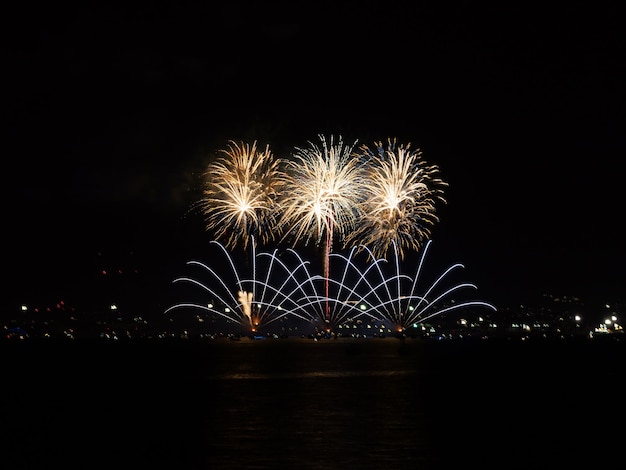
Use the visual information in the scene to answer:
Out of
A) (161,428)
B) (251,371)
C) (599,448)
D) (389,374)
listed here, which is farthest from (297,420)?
(251,371)

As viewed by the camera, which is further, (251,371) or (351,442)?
(251,371)

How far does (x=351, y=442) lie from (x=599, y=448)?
9726mm

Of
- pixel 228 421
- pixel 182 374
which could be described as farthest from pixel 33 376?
pixel 228 421

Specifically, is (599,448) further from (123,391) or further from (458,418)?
(123,391)

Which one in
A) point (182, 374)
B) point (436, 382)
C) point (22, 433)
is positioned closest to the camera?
point (22, 433)

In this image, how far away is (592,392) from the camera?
6412cm

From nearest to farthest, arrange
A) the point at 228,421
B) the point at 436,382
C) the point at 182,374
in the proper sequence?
the point at 228,421
the point at 436,382
the point at 182,374

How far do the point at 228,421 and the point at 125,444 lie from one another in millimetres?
9173

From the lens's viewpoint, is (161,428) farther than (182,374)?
No

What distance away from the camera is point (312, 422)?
4506cm

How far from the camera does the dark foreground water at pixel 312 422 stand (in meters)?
33.9

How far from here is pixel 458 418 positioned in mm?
47625

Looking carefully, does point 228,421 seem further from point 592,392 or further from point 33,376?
point 33,376

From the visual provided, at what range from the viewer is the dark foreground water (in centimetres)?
3391
